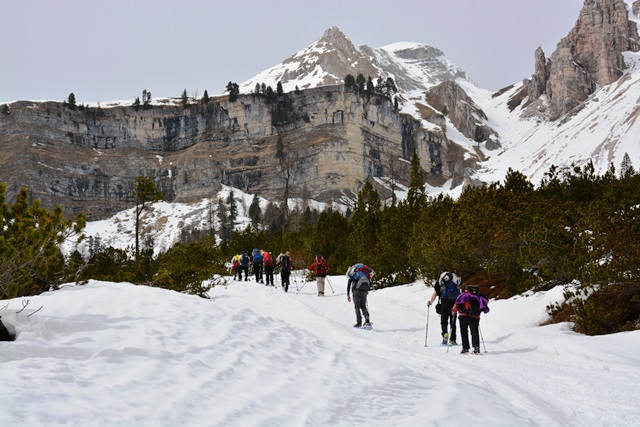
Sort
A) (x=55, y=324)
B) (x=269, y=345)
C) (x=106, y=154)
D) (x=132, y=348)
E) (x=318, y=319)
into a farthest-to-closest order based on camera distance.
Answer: (x=106, y=154), (x=318, y=319), (x=269, y=345), (x=55, y=324), (x=132, y=348)

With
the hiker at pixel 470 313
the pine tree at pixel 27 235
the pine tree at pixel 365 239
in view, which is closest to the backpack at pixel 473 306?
the hiker at pixel 470 313

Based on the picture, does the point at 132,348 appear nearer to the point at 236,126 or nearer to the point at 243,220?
the point at 243,220

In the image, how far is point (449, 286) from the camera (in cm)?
A: 1126

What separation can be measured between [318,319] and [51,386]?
28.3 ft

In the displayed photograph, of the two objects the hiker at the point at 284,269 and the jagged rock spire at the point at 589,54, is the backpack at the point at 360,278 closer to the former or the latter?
the hiker at the point at 284,269

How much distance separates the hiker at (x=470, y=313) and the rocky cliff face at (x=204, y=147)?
139 m

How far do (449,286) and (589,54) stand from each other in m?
196

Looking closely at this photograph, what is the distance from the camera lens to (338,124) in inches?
6309

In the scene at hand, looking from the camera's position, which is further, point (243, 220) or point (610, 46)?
point (610, 46)

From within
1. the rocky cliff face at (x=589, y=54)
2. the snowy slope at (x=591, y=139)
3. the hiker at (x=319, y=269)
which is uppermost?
the rocky cliff face at (x=589, y=54)

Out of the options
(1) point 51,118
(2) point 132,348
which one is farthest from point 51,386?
(1) point 51,118

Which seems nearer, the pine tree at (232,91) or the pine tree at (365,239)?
the pine tree at (365,239)

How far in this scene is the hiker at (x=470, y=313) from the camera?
385 inches

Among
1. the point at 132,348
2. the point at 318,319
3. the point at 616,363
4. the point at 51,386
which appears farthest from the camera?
the point at 318,319
